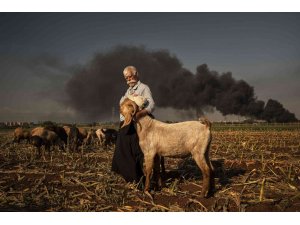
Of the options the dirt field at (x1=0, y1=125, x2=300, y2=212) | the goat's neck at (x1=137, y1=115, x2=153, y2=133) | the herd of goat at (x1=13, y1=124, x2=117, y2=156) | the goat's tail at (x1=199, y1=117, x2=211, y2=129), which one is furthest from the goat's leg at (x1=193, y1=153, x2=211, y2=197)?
the herd of goat at (x1=13, y1=124, x2=117, y2=156)

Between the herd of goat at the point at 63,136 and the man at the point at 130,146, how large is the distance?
6.99 metres

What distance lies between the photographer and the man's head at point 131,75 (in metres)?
6.44

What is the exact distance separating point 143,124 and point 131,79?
1.02 m

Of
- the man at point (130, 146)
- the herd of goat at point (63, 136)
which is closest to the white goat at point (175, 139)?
the man at point (130, 146)

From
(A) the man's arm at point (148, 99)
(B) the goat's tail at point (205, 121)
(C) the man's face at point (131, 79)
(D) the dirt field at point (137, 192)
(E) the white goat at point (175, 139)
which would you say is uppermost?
(C) the man's face at point (131, 79)

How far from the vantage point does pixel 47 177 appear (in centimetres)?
802

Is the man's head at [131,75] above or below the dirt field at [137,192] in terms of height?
above

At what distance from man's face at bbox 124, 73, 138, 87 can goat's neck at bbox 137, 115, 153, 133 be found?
835mm

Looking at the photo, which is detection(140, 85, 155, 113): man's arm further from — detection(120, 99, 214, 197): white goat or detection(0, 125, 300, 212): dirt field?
detection(0, 125, 300, 212): dirt field

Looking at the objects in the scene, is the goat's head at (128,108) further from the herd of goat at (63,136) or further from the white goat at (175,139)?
the herd of goat at (63,136)

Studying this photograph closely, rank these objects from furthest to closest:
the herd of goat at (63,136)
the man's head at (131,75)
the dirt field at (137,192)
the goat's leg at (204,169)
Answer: the herd of goat at (63,136) < the man's head at (131,75) < the goat's leg at (204,169) < the dirt field at (137,192)

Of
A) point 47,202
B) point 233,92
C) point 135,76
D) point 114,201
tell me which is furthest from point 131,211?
point 233,92

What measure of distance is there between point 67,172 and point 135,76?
3.60 metres

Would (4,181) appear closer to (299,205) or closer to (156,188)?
(156,188)
